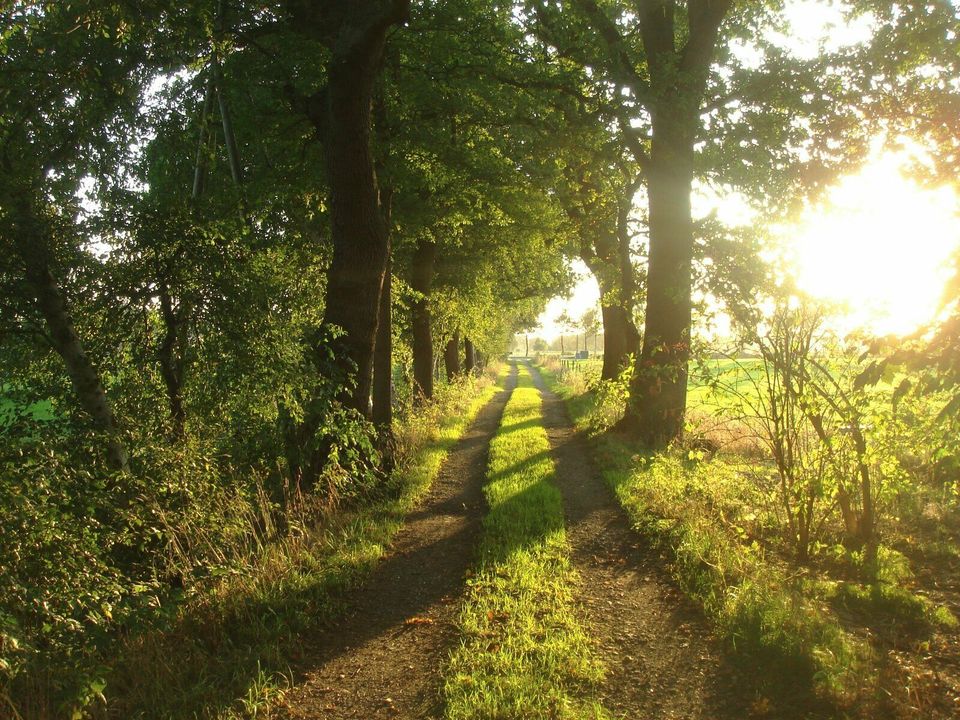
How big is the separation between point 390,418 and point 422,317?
608 centimetres

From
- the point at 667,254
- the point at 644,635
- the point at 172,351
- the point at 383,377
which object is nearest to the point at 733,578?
the point at 644,635

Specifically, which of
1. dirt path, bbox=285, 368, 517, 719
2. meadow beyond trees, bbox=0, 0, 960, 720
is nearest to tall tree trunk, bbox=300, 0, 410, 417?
meadow beyond trees, bbox=0, 0, 960, 720

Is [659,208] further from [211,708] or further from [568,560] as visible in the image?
[211,708]

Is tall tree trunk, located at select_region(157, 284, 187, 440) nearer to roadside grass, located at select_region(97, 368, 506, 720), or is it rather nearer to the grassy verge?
roadside grass, located at select_region(97, 368, 506, 720)

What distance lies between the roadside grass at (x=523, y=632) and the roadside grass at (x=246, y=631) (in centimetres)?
130

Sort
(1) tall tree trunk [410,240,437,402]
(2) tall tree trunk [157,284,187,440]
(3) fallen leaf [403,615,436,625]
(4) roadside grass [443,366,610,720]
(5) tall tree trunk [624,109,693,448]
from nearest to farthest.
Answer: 1. (4) roadside grass [443,366,610,720]
2. (3) fallen leaf [403,615,436,625]
3. (2) tall tree trunk [157,284,187,440]
4. (5) tall tree trunk [624,109,693,448]
5. (1) tall tree trunk [410,240,437,402]

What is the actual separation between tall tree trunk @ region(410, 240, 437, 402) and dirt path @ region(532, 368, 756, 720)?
9634 millimetres

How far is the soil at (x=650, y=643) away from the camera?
13.0 ft

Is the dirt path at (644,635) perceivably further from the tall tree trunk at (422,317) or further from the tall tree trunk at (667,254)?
the tall tree trunk at (422,317)

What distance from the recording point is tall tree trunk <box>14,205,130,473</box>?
5.95 meters

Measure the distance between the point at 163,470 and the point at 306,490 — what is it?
99.6 inches

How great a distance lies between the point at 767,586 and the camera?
17.7 feet

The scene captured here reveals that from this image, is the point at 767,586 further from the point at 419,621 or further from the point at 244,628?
the point at 244,628

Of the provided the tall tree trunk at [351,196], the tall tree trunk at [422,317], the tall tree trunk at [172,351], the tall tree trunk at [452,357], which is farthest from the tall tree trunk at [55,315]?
the tall tree trunk at [452,357]
